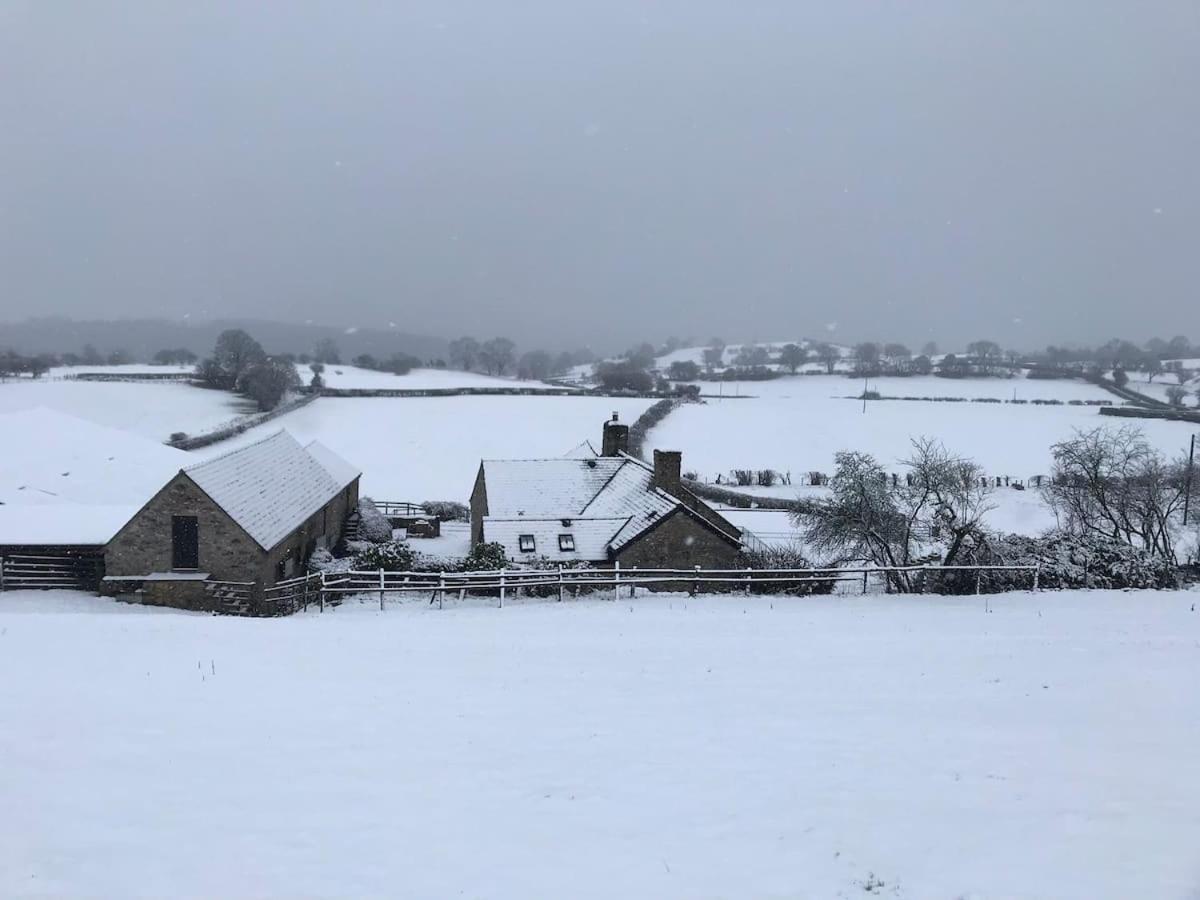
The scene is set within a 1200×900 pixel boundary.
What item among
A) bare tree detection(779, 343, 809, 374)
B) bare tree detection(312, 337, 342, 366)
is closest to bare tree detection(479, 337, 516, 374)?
bare tree detection(312, 337, 342, 366)

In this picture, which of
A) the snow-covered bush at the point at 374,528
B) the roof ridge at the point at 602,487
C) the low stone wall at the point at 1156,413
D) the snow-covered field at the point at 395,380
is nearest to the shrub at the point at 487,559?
the roof ridge at the point at 602,487

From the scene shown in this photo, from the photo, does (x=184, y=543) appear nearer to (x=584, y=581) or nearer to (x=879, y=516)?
(x=584, y=581)

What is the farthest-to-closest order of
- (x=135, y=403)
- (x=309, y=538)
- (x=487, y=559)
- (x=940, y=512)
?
(x=135, y=403) → (x=309, y=538) → (x=487, y=559) → (x=940, y=512)

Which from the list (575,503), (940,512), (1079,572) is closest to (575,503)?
(575,503)

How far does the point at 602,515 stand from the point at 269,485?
1312cm

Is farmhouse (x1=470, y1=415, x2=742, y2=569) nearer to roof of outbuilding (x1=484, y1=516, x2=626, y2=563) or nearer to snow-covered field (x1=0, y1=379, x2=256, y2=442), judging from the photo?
roof of outbuilding (x1=484, y1=516, x2=626, y2=563)

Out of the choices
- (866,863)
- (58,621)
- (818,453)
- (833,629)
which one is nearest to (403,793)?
(866,863)

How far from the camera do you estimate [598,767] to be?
9711 mm

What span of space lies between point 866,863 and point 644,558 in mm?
20204

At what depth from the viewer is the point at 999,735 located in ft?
35.1

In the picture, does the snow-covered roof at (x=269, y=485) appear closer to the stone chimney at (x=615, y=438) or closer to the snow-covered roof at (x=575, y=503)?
the snow-covered roof at (x=575, y=503)

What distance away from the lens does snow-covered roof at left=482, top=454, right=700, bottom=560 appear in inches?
1121

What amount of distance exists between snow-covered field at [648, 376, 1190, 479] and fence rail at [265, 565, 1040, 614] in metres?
30.3

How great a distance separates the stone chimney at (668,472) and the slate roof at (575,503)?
1.86 ft
